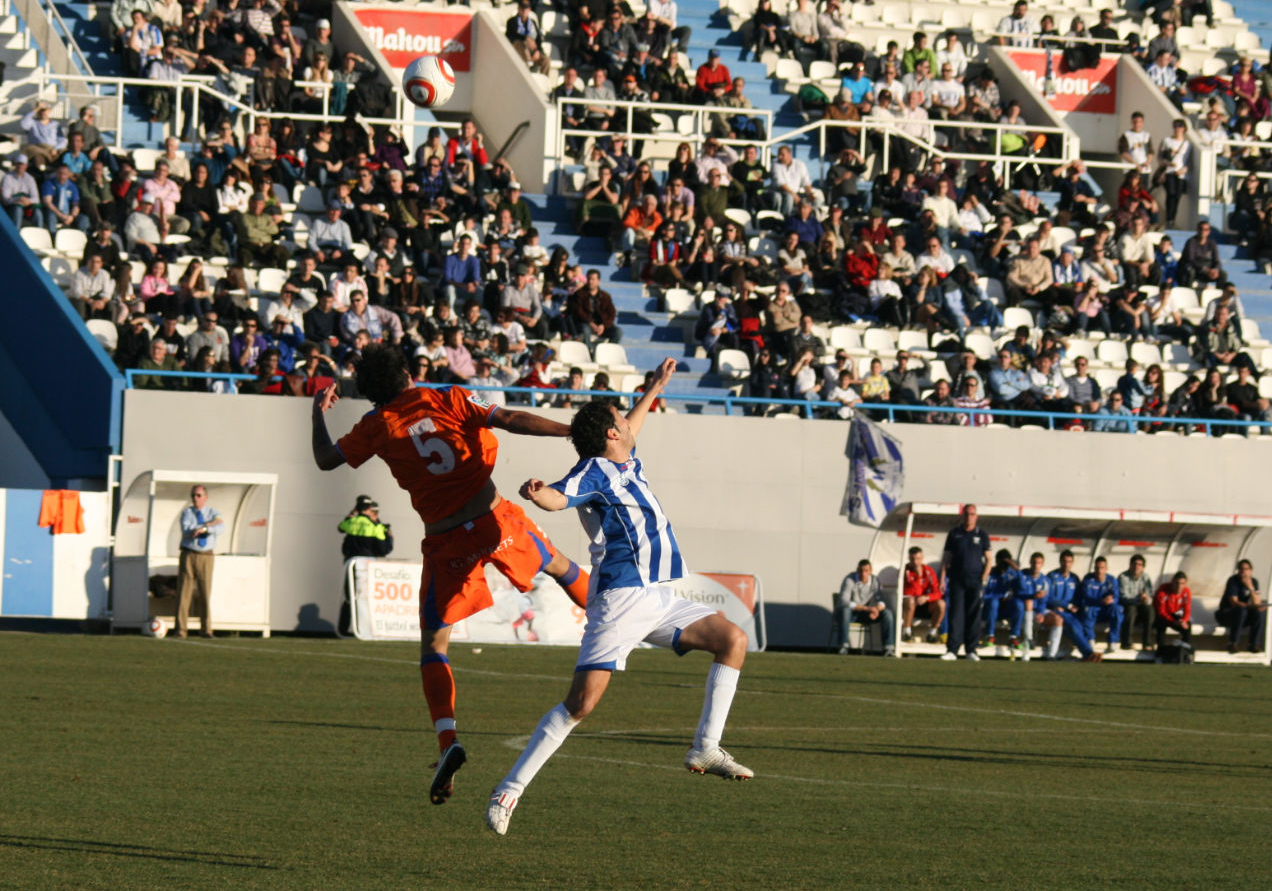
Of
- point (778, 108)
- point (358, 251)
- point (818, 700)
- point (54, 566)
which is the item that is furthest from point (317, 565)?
point (778, 108)

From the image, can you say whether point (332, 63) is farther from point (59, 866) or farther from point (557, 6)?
point (59, 866)

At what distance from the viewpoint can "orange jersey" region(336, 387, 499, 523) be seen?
884 cm

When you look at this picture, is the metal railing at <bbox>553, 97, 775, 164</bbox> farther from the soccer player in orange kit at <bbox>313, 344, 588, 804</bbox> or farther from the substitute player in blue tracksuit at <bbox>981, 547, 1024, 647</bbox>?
the soccer player in orange kit at <bbox>313, 344, 588, 804</bbox>

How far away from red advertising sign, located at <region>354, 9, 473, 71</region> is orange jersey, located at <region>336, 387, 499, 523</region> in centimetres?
2259

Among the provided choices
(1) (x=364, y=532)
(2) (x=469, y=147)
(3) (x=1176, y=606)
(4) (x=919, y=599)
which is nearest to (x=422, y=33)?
(2) (x=469, y=147)

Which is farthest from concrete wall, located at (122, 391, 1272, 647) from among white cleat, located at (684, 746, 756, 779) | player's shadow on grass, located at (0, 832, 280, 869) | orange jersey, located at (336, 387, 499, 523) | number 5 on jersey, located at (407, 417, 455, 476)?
player's shadow on grass, located at (0, 832, 280, 869)

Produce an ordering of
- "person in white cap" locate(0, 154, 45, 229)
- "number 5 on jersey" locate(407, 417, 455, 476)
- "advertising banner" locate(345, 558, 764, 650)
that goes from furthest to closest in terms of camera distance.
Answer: "person in white cap" locate(0, 154, 45, 229), "advertising banner" locate(345, 558, 764, 650), "number 5 on jersey" locate(407, 417, 455, 476)

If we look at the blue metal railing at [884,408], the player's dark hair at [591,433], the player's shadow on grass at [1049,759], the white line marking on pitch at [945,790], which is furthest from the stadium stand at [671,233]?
the player's dark hair at [591,433]

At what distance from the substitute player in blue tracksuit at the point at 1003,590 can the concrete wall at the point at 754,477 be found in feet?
3.95

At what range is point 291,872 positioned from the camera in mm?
7191

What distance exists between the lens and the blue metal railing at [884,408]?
72.9ft

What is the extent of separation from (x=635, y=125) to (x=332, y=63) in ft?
15.6

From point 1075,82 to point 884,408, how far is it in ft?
43.1

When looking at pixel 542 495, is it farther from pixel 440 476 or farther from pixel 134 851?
pixel 134 851
